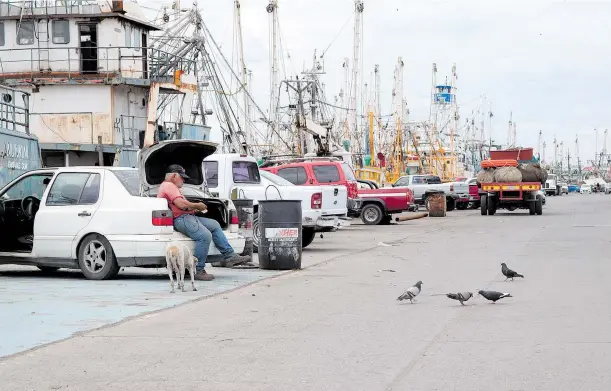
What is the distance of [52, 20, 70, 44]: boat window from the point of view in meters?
35.6

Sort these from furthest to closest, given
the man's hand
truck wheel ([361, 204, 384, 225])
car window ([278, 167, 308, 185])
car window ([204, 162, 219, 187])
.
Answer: truck wheel ([361, 204, 384, 225]), car window ([278, 167, 308, 185]), car window ([204, 162, 219, 187]), the man's hand

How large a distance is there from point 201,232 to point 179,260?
1238 millimetres

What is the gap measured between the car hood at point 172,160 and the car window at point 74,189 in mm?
723

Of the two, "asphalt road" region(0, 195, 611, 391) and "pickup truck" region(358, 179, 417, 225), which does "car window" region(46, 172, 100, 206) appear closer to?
"asphalt road" region(0, 195, 611, 391)

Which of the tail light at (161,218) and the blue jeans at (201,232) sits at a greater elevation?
the tail light at (161,218)

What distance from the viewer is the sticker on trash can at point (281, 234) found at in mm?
17266

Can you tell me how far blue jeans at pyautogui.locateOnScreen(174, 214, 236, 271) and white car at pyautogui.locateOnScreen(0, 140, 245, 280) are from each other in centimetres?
13

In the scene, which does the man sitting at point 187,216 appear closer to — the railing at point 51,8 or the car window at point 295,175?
the car window at point 295,175

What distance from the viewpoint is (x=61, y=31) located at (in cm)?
3572

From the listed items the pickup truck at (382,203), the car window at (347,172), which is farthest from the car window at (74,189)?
the pickup truck at (382,203)

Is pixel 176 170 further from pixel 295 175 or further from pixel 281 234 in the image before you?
pixel 295 175

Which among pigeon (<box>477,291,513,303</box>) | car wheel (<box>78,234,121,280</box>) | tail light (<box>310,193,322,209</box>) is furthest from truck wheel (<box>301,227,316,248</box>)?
pigeon (<box>477,291,513,303</box>)

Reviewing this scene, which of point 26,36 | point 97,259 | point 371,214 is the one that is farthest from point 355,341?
point 26,36

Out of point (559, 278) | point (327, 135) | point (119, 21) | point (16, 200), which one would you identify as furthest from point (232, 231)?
point (327, 135)
